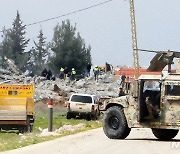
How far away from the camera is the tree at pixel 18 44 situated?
106875mm

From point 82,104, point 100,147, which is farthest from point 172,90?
point 82,104

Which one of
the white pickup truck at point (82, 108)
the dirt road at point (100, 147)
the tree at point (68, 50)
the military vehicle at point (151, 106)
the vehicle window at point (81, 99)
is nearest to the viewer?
the dirt road at point (100, 147)

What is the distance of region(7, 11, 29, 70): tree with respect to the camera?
10688 cm

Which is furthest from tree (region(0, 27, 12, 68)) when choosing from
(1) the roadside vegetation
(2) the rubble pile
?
(1) the roadside vegetation

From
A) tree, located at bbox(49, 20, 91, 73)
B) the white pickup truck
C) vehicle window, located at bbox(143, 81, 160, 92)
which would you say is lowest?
the white pickup truck

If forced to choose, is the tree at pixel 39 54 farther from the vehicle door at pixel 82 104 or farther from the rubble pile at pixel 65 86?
the vehicle door at pixel 82 104

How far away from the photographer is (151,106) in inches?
800

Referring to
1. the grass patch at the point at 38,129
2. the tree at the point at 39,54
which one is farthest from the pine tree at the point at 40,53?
the grass patch at the point at 38,129

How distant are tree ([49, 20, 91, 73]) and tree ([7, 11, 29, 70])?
12349 millimetres

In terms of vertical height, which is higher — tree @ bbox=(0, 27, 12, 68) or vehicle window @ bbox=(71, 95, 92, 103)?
tree @ bbox=(0, 27, 12, 68)

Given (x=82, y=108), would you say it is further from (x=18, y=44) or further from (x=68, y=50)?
(x=18, y=44)

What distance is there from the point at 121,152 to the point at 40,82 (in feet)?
155

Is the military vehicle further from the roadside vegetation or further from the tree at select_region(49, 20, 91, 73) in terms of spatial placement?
the tree at select_region(49, 20, 91, 73)

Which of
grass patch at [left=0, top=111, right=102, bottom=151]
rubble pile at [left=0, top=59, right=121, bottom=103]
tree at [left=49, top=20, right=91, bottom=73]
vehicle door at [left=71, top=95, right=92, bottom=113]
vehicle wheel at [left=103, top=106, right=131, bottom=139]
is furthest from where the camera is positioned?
tree at [left=49, top=20, right=91, bottom=73]
